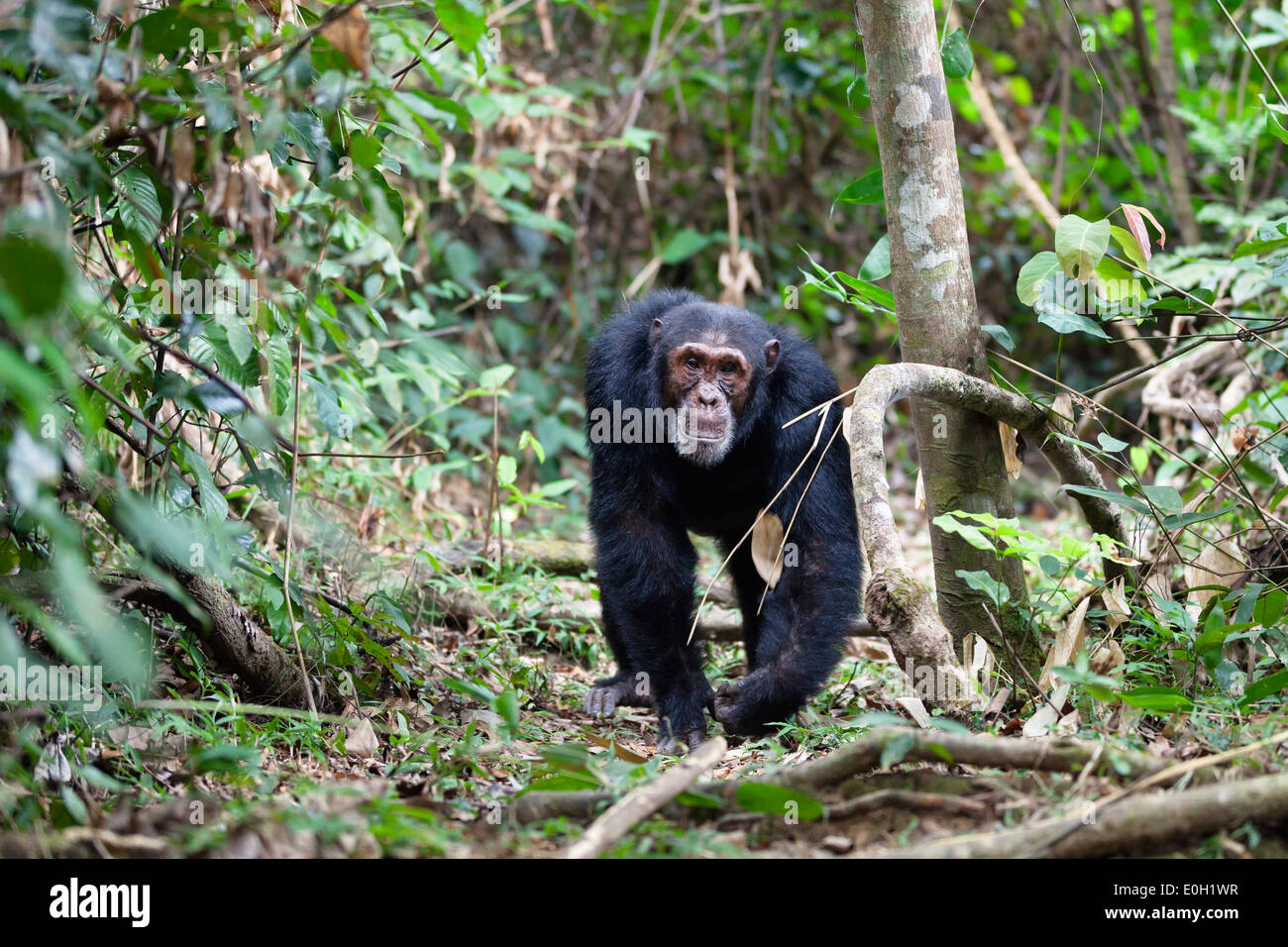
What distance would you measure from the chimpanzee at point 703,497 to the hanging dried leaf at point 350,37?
2366mm

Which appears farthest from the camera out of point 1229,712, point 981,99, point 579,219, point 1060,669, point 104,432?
point 579,219

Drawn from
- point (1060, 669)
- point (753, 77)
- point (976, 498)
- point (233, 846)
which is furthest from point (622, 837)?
point (753, 77)

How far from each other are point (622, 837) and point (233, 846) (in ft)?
2.94

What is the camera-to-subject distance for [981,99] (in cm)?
870

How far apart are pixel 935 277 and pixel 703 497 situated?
1616 mm

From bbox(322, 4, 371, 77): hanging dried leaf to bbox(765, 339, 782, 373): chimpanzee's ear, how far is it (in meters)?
2.69

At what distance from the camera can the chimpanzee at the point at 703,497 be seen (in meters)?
4.74

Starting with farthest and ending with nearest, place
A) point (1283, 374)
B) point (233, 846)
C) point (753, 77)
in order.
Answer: point (753, 77) → point (1283, 374) → point (233, 846)

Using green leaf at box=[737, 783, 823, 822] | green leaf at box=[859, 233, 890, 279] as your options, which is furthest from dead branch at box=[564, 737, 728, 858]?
green leaf at box=[859, 233, 890, 279]

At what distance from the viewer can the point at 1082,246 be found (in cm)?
406

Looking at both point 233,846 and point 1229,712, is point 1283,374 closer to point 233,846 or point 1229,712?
point 1229,712

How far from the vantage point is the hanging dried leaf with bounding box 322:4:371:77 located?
2.92 m

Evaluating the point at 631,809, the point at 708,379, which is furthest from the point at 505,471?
the point at 631,809

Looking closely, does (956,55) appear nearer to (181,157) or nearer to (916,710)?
(916,710)
